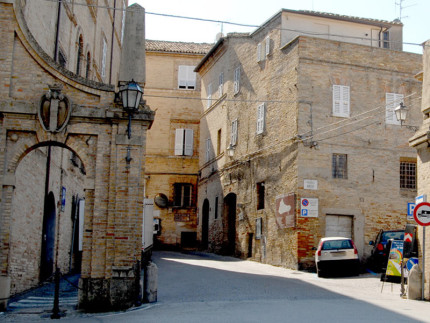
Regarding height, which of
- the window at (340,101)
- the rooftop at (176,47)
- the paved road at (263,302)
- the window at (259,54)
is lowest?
the paved road at (263,302)

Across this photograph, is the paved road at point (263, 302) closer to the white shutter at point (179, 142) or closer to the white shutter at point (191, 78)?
the white shutter at point (179, 142)

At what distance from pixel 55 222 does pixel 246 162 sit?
1234cm

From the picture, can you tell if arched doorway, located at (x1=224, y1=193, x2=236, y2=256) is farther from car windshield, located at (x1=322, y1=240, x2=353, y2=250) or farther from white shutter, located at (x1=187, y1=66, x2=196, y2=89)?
white shutter, located at (x1=187, y1=66, x2=196, y2=89)

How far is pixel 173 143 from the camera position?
40125 millimetres

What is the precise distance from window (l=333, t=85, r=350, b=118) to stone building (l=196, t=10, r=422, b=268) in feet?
0.13

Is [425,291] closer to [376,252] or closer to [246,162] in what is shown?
[376,252]

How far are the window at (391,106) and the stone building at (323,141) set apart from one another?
0.04m

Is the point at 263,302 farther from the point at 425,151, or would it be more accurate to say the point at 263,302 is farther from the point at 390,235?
the point at 390,235

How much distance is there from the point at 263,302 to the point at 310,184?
1133 centimetres

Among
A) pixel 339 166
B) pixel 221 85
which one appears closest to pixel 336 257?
pixel 339 166

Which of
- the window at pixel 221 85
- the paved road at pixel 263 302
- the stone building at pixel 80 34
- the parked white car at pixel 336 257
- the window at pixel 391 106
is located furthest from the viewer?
the window at pixel 221 85

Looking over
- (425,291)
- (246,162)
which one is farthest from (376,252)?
(246,162)

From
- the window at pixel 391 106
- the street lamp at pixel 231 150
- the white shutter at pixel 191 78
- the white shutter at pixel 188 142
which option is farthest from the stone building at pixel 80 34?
the window at pixel 391 106

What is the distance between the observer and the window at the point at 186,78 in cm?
4116
